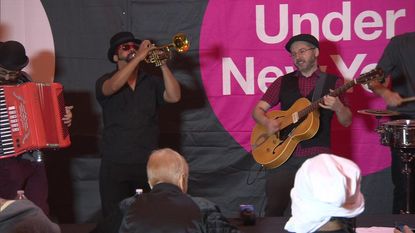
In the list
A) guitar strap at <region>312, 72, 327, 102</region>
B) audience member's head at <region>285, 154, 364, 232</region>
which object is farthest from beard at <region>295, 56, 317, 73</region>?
audience member's head at <region>285, 154, 364, 232</region>

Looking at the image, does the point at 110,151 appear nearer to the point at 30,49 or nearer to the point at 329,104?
the point at 30,49

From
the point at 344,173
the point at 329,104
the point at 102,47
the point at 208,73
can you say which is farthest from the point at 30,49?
the point at 344,173

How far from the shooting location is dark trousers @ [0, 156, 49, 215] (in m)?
4.54

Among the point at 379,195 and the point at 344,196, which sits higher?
the point at 344,196

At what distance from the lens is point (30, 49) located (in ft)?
18.4

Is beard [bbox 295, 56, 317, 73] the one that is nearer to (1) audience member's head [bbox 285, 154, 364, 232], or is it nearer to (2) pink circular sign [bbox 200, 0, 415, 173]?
(2) pink circular sign [bbox 200, 0, 415, 173]

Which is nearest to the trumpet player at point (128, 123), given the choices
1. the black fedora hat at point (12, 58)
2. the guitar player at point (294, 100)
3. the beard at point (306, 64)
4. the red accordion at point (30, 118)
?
the red accordion at point (30, 118)

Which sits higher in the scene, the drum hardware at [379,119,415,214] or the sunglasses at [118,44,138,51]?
the sunglasses at [118,44,138,51]

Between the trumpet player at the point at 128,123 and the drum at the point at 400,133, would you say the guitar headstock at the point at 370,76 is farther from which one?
the trumpet player at the point at 128,123

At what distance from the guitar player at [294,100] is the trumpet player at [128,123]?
769 mm

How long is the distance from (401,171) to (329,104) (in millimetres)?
1033

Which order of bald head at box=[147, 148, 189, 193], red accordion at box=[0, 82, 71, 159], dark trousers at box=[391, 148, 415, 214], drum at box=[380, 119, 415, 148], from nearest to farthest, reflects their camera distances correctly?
bald head at box=[147, 148, 189, 193] → red accordion at box=[0, 82, 71, 159] → drum at box=[380, 119, 415, 148] → dark trousers at box=[391, 148, 415, 214]

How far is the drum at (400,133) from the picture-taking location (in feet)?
15.3

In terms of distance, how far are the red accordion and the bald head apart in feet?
5.06
